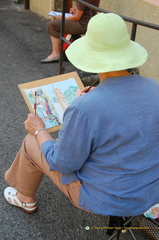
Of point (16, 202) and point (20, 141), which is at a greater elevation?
→ point (16, 202)

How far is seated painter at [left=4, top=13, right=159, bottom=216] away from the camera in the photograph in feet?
4.74

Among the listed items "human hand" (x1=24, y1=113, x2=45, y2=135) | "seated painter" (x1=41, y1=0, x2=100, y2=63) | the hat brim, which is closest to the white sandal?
"human hand" (x1=24, y1=113, x2=45, y2=135)

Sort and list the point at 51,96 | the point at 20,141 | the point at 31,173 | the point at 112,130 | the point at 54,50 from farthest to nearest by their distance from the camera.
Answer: the point at 54,50 < the point at 20,141 < the point at 51,96 < the point at 31,173 < the point at 112,130

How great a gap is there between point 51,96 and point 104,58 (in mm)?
800

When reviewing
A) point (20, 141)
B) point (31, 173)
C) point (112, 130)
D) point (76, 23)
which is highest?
point (112, 130)

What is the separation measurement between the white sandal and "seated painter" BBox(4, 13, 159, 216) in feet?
2.29

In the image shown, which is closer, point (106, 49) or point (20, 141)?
point (106, 49)

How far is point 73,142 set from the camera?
152 centimetres

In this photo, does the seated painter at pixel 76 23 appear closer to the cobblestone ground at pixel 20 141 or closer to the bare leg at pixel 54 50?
the bare leg at pixel 54 50

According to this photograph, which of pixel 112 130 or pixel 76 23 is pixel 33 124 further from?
pixel 76 23

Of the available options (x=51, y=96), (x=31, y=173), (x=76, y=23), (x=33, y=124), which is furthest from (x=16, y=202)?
(x=76, y=23)

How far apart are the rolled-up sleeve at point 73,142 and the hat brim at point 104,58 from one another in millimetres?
223

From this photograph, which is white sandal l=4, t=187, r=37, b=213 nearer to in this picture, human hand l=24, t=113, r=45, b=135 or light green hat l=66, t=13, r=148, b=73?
human hand l=24, t=113, r=45, b=135

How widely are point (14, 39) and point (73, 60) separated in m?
4.60
